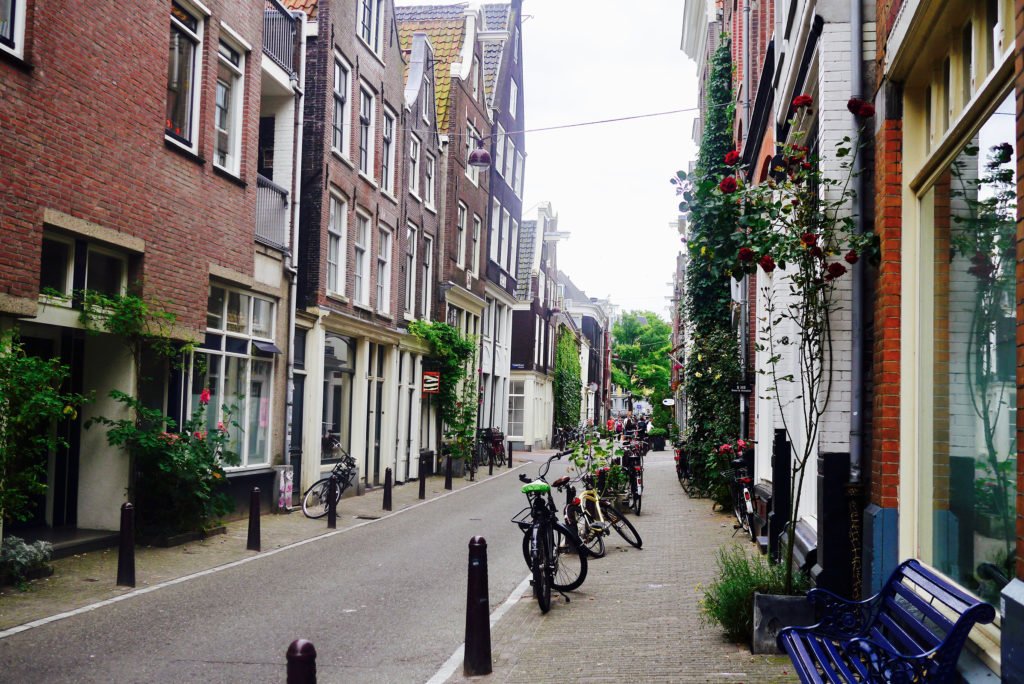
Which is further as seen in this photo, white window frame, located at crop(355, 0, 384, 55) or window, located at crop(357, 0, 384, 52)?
window, located at crop(357, 0, 384, 52)

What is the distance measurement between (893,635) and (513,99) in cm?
3576

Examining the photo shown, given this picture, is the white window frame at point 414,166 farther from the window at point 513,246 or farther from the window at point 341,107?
the window at point 513,246

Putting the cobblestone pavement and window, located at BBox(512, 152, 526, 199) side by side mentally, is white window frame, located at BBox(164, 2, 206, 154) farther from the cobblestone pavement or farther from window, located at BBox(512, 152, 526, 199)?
window, located at BBox(512, 152, 526, 199)

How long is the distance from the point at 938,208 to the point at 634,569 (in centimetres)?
675

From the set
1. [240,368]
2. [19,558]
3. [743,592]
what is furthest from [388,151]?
[743,592]

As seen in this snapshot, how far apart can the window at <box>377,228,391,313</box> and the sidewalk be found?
21.7 feet

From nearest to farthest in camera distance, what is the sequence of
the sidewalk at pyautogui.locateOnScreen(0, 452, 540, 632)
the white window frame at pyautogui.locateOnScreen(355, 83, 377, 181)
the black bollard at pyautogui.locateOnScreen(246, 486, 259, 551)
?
1. the sidewalk at pyautogui.locateOnScreen(0, 452, 540, 632)
2. the black bollard at pyautogui.locateOnScreen(246, 486, 259, 551)
3. the white window frame at pyautogui.locateOnScreen(355, 83, 377, 181)

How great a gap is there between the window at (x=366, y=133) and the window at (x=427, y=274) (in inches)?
191

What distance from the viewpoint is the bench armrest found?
5.20 meters

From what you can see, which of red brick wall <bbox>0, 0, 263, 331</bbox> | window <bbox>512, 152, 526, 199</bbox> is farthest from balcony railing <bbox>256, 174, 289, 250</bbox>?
window <bbox>512, 152, 526, 199</bbox>

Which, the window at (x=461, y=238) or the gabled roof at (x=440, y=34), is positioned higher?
the gabled roof at (x=440, y=34)

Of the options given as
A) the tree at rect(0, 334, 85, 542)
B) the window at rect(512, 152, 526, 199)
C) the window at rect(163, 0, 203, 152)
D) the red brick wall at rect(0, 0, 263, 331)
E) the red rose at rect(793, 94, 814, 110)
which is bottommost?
the tree at rect(0, 334, 85, 542)

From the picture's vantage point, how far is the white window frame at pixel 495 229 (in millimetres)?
35969

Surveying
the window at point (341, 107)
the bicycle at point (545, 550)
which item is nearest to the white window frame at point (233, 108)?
the window at point (341, 107)
